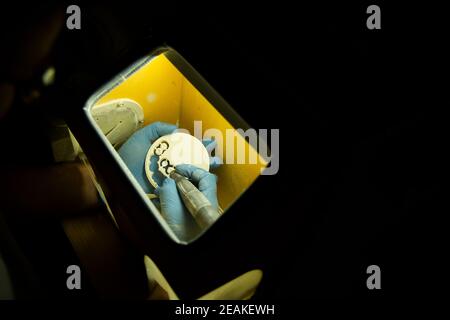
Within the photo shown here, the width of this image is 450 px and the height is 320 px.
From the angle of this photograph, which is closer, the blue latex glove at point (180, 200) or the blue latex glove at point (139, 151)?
the blue latex glove at point (180, 200)

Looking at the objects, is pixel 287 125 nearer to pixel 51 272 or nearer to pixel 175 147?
pixel 175 147

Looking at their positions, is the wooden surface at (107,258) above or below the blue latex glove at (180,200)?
below

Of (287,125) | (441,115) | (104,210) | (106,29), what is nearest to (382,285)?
(441,115)

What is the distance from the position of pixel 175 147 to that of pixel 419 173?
2.14ft

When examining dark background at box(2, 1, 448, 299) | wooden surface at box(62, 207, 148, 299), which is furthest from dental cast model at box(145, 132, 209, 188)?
dark background at box(2, 1, 448, 299)

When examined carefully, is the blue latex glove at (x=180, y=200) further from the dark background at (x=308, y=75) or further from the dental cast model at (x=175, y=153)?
the dark background at (x=308, y=75)

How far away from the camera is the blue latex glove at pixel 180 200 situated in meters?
0.85

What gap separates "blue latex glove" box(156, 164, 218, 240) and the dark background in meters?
0.22

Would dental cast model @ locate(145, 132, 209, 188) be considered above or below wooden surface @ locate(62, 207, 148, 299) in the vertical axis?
above

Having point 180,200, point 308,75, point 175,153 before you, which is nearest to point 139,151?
point 175,153

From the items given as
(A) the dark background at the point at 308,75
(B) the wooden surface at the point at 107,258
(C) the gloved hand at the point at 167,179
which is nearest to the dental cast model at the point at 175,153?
(C) the gloved hand at the point at 167,179

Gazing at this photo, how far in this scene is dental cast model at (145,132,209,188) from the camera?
1.05 meters

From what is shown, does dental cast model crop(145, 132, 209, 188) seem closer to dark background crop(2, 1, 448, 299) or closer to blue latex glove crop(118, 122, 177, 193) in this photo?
blue latex glove crop(118, 122, 177, 193)
